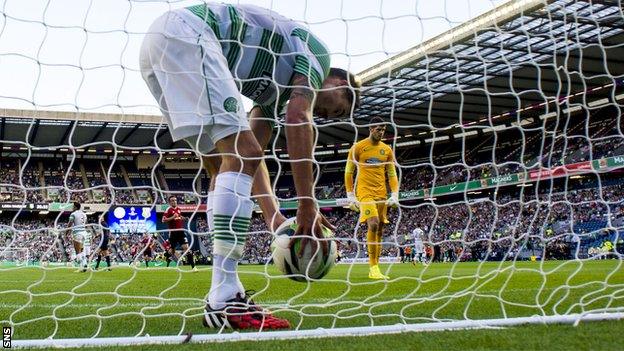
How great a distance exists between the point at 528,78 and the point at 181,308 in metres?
19.7

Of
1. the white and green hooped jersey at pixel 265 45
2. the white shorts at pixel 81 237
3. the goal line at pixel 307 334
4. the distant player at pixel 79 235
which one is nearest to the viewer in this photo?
the goal line at pixel 307 334

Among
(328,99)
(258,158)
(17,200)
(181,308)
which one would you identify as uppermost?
(328,99)

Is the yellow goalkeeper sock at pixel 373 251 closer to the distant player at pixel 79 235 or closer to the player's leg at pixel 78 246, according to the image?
the distant player at pixel 79 235

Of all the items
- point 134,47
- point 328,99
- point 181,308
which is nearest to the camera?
point 134,47

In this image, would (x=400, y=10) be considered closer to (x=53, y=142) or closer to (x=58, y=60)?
(x=58, y=60)

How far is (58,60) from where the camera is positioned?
2.58m

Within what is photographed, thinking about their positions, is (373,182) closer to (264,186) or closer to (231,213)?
(264,186)

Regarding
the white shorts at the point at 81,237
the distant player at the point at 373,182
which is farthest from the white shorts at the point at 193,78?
the white shorts at the point at 81,237

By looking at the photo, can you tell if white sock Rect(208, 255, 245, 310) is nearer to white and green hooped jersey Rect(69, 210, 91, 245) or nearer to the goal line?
the goal line

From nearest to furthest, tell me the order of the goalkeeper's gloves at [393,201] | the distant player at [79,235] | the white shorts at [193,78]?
the white shorts at [193,78], the goalkeeper's gloves at [393,201], the distant player at [79,235]

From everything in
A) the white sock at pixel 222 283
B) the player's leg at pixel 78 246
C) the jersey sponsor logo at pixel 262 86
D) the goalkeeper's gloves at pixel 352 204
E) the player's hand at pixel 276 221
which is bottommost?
the player's leg at pixel 78 246

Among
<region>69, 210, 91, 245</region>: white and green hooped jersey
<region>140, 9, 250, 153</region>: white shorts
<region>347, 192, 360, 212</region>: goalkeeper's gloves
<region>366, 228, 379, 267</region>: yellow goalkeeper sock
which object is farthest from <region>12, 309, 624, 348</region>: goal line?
<region>69, 210, 91, 245</region>: white and green hooped jersey

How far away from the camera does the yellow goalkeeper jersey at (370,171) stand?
6695 mm

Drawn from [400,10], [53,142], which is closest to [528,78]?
[400,10]
